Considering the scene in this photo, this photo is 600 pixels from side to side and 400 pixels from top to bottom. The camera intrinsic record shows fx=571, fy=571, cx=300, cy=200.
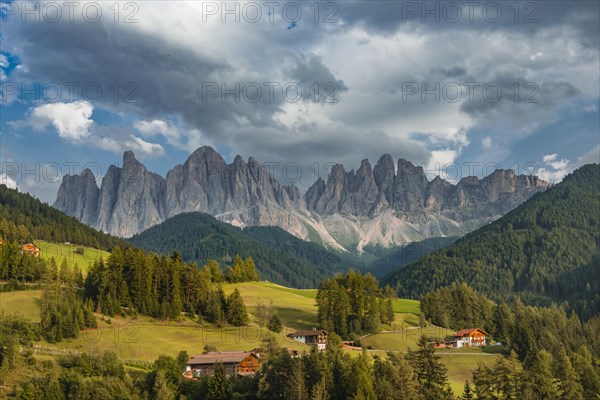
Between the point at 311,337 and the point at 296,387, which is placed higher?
the point at 311,337

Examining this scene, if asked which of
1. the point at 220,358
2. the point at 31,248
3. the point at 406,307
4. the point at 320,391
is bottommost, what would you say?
the point at 320,391

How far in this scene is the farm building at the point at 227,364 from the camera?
87500mm

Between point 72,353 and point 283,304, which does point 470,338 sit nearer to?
point 283,304

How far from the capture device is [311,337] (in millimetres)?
119250

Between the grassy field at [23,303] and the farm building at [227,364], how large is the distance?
33854mm

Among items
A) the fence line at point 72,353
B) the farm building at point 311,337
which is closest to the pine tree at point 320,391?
the fence line at point 72,353

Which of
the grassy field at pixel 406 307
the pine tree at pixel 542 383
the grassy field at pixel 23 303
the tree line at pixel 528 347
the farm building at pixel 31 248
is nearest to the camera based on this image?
the tree line at pixel 528 347

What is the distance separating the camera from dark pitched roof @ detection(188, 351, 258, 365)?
8844 cm

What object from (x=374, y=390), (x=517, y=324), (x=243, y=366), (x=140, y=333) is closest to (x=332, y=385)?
(x=374, y=390)

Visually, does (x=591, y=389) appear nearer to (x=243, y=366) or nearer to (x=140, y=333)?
(x=243, y=366)

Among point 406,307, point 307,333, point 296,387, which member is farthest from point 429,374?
point 406,307

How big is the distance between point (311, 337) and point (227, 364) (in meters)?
33.8

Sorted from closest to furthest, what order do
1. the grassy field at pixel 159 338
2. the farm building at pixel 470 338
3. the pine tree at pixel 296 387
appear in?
the pine tree at pixel 296 387, the grassy field at pixel 159 338, the farm building at pixel 470 338

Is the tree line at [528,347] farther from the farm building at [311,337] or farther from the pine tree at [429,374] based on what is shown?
the farm building at [311,337]
